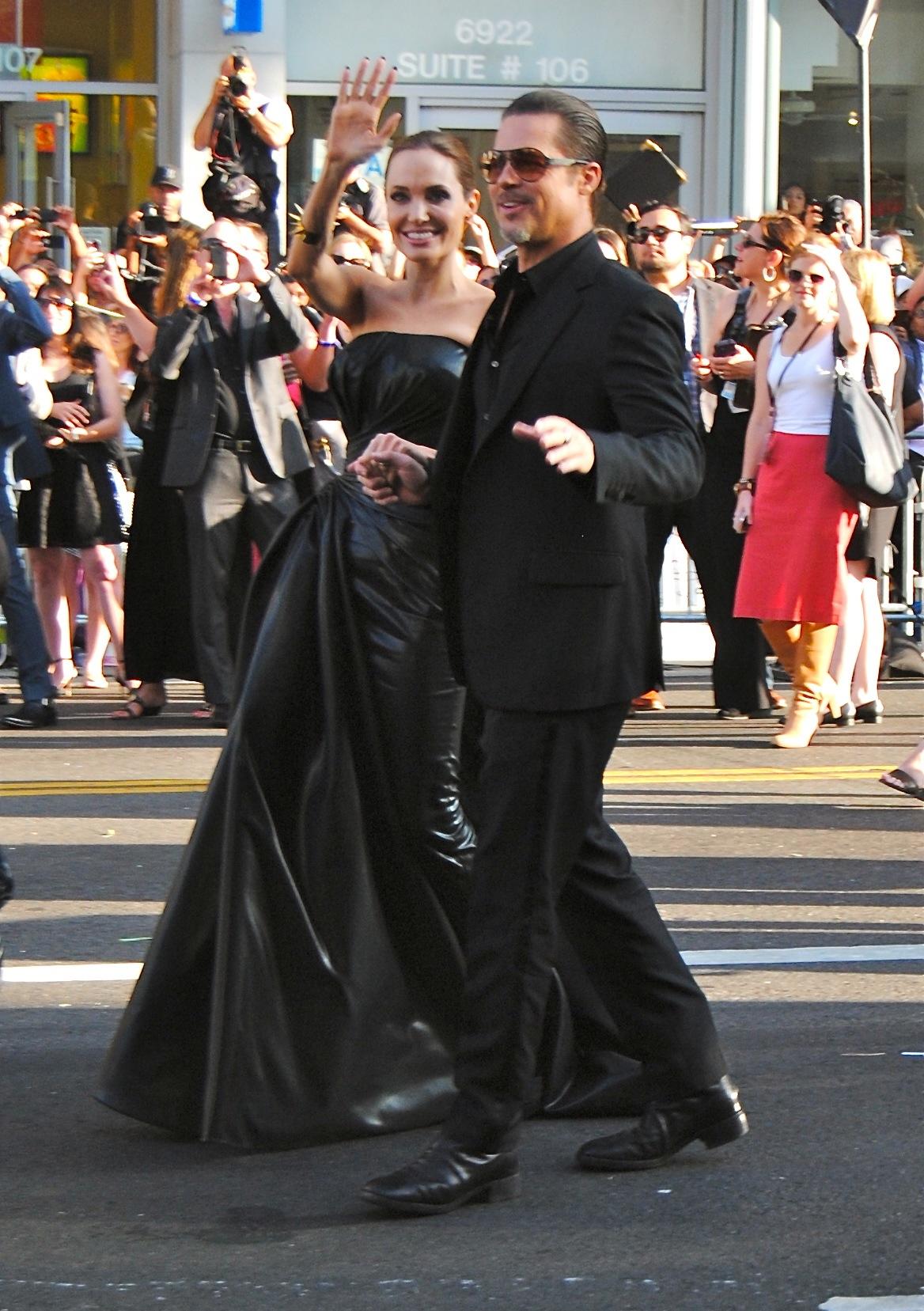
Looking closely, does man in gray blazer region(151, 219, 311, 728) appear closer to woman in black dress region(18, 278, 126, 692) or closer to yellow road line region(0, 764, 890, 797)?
woman in black dress region(18, 278, 126, 692)

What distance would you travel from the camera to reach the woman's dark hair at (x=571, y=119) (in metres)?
4.30

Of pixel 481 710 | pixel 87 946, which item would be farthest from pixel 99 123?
pixel 481 710

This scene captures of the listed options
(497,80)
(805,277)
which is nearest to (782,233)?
(805,277)

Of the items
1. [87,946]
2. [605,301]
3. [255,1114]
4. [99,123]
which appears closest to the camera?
[605,301]

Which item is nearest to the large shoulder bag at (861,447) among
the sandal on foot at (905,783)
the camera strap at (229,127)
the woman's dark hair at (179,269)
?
the sandal on foot at (905,783)

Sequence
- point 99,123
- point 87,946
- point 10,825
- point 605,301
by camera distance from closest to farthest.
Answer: point 605,301
point 87,946
point 10,825
point 99,123

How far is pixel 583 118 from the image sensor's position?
171 inches

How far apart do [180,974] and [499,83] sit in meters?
15.7

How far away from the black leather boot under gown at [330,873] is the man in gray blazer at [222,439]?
5.63m

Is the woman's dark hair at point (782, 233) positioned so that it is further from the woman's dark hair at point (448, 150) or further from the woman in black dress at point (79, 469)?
the woman's dark hair at point (448, 150)

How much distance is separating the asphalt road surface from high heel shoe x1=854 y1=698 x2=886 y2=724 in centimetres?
302

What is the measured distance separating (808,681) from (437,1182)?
249 inches

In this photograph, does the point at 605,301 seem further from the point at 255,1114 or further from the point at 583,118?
the point at 255,1114

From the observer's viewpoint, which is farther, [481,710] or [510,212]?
[481,710]
